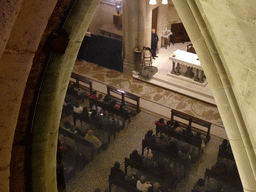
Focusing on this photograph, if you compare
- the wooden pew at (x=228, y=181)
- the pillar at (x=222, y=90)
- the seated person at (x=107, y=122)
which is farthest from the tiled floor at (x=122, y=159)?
the pillar at (x=222, y=90)

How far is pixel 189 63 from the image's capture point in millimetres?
12047

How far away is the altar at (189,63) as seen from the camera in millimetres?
12047

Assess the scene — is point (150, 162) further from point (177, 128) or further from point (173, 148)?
point (177, 128)

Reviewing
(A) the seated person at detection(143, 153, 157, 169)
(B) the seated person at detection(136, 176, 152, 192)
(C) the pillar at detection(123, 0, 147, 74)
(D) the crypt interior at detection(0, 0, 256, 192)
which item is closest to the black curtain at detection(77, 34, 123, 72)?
(C) the pillar at detection(123, 0, 147, 74)

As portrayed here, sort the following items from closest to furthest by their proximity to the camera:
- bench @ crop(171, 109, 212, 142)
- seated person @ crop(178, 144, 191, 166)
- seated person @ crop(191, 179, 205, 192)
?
seated person @ crop(191, 179, 205, 192)
seated person @ crop(178, 144, 191, 166)
bench @ crop(171, 109, 212, 142)

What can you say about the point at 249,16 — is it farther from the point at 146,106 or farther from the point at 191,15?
the point at 146,106

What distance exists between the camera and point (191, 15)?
2.37 m

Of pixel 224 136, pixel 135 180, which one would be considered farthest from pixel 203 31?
pixel 224 136

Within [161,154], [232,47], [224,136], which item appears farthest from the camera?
[224,136]

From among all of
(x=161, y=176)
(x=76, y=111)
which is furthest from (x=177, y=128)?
(x=76, y=111)

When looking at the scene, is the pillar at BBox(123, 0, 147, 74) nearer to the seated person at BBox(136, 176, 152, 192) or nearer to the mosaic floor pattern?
the mosaic floor pattern

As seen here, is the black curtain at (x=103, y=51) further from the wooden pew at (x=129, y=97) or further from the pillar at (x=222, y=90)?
the pillar at (x=222, y=90)

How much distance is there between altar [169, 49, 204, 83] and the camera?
1205 centimetres

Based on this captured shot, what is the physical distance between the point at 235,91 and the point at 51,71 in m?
1.37
